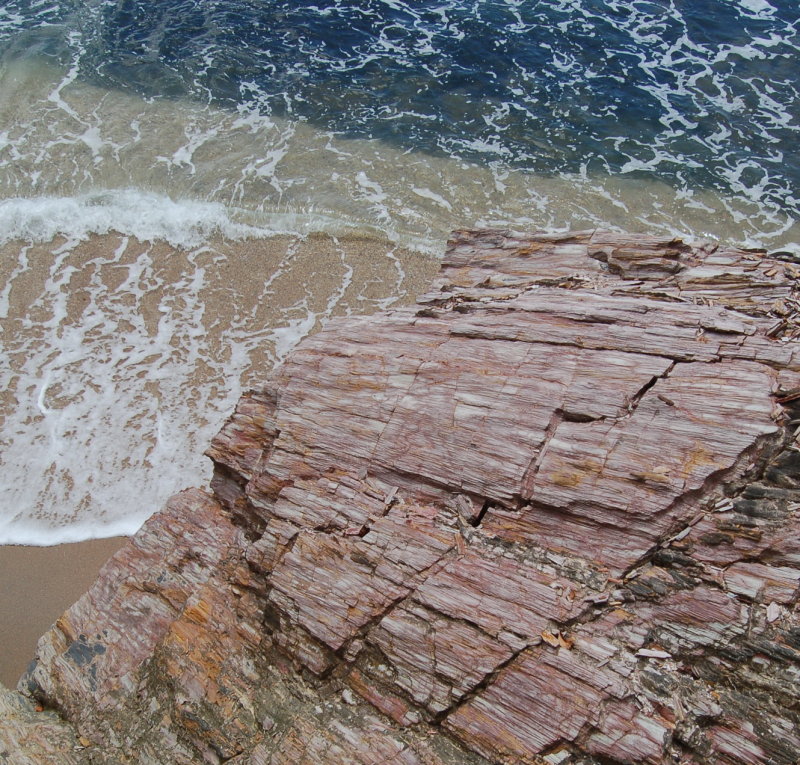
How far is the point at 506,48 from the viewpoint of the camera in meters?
29.0

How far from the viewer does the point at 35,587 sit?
12.3 meters

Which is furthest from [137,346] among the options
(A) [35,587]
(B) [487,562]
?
(B) [487,562]

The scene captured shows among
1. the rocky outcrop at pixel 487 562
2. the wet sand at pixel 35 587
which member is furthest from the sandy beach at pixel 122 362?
the rocky outcrop at pixel 487 562

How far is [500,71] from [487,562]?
85.3ft

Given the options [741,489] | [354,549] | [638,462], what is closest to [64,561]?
[354,549]

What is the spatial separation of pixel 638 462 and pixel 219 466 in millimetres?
6284

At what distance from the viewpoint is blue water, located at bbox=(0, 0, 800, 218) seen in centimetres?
2406

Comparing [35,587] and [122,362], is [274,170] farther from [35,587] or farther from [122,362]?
[35,587]

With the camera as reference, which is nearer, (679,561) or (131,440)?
→ (679,561)

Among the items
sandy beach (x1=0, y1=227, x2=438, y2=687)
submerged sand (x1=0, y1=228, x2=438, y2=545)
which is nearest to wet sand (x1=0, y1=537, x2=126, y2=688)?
sandy beach (x1=0, y1=227, x2=438, y2=687)

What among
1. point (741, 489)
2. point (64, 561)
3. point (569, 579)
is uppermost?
point (741, 489)

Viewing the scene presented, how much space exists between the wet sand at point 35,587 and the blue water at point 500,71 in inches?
704

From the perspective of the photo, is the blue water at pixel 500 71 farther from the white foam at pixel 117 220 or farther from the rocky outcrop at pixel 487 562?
the rocky outcrop at pixel 487 562

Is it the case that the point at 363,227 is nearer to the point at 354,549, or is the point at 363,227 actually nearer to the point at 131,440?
the point at 131,440
